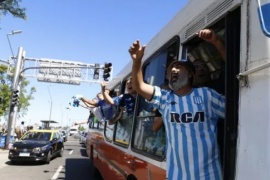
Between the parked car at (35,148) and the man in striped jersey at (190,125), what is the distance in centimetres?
1439

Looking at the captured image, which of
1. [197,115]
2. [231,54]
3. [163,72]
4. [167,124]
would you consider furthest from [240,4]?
[163,72]

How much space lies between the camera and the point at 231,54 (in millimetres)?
2562

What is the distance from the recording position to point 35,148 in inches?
654

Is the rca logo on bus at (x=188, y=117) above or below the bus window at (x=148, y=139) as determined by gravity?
above

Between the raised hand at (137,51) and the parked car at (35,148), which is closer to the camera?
the raised hand at (137,51)

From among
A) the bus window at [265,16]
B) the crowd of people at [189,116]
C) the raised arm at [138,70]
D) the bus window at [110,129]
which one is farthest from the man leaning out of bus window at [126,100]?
the bus window at [265,16]

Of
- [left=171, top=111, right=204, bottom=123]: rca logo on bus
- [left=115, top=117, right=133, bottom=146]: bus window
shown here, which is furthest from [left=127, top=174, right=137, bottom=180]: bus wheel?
[left=171, top=111, right=204, bottom=123]: rca logo on bus

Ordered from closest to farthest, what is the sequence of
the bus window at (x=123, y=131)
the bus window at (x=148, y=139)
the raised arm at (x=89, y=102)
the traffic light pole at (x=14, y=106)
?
the bus window at (x=148, y=139) → the bus window at (x=123, y=131) → the raised arm at (x=89, y=102) → the traffic light pole at (x=14, y=106)

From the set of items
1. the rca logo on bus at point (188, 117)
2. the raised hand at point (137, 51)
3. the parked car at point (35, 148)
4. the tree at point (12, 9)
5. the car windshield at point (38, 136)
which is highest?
the tree at point (12, 9)

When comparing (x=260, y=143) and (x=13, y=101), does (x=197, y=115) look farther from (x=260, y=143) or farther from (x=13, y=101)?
(x=13, y=101)

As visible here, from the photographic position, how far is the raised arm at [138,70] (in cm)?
294

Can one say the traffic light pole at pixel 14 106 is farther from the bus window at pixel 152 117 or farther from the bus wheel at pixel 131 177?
the bus window at pixel 152 117

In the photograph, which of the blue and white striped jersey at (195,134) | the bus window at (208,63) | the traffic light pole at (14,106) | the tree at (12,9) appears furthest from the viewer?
the traffic light pole at (14,106)

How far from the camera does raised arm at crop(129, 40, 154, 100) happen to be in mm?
2943
